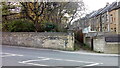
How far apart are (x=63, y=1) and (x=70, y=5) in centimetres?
348

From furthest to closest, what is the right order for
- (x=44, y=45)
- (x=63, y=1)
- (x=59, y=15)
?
1. (x=59, y=15)
2. (x=63, y=1)
3. (x=44, y=45)

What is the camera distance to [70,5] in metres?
34.5

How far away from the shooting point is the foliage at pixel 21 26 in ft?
92.9

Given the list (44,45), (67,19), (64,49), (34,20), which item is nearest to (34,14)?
(34,20)

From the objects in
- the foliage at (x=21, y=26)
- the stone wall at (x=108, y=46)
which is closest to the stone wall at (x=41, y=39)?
the foliage at (x=21, y=26)

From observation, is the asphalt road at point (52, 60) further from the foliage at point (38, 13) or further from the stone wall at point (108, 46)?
the foliage at point (38, 13)

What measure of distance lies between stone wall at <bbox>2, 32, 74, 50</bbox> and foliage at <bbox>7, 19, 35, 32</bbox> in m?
0.88

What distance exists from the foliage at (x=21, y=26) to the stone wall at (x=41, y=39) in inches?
34.5

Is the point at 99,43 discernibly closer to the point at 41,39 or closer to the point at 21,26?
the point at 41,39

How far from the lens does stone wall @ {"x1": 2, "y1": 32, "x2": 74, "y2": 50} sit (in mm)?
23734

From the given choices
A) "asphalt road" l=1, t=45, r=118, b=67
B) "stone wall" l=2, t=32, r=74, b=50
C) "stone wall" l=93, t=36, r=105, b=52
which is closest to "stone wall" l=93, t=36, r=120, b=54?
"stone wall" l=93, t=36, r=105, b=52

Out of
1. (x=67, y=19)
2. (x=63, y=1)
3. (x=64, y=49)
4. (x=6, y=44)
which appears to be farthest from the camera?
(x=67, y=19)

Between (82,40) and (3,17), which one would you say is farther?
(3,17)

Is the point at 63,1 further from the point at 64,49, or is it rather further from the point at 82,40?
the point at 64,49
